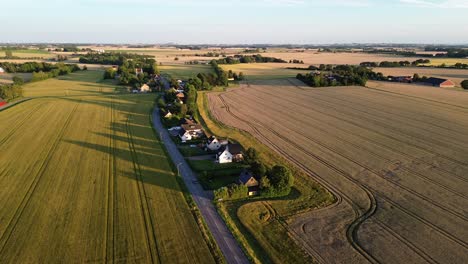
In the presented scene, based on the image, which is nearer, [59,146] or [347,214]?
[347,214]

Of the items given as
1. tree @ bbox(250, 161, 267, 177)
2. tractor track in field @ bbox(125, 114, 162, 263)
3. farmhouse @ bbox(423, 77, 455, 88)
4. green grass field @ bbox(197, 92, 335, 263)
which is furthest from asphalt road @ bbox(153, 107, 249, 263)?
farmhouse @ bbox(423, 77, 455, 88)

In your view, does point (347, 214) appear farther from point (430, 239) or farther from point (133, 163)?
point (133, 163)

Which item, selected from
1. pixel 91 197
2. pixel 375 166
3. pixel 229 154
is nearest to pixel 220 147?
pixel 229 154

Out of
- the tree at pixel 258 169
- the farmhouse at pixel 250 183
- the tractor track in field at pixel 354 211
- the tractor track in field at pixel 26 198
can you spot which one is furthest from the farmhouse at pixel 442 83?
the tractor track in field at pixel 26 198

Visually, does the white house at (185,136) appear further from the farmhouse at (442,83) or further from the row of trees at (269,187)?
the farmhouse at (442,83)

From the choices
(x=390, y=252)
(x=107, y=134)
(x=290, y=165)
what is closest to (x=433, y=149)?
(x=290, y=165)

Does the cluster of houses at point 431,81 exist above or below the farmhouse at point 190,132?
below

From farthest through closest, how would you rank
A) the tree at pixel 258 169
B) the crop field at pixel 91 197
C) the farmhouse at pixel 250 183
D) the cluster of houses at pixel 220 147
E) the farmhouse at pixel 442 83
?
1. the farmhouse at pixel 442 83
2. the tree at pixel 258 169
3. the cluster of houses at pixel 220 147
4. the farmhouse at pixel 250 183
5. the crop field at pixel 91 197

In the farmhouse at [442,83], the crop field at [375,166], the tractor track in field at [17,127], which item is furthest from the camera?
the farmhouse at [442,83]
